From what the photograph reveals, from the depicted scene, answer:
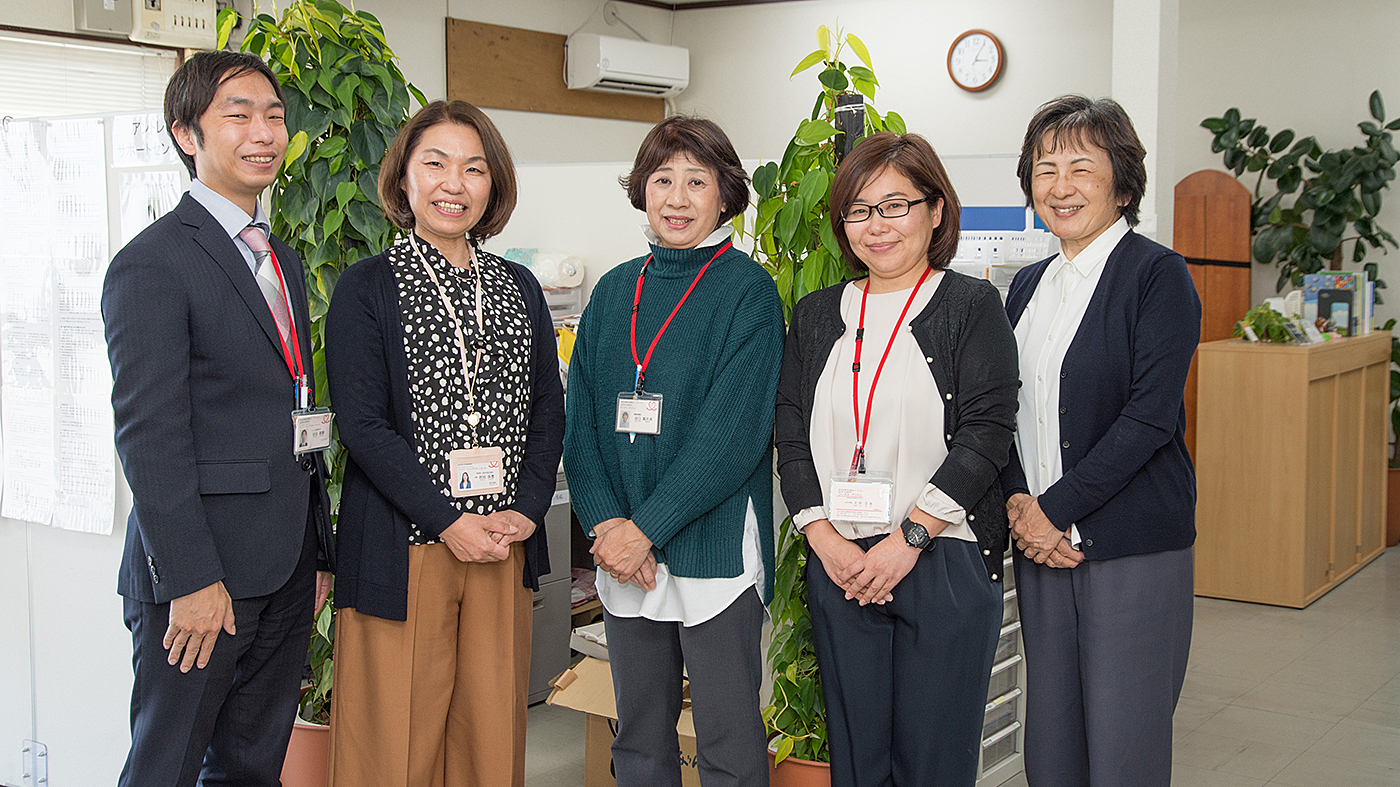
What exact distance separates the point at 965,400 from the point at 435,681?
1.10m

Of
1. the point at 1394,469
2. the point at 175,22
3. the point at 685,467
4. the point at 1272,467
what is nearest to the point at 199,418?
the point at 685,467

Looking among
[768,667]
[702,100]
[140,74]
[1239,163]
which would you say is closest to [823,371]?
[768,667]

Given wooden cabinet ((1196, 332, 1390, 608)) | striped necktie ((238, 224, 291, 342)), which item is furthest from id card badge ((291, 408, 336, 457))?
wooden cabinet ((1196, 332, 1390, 608))

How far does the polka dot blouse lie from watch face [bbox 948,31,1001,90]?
5753 mm

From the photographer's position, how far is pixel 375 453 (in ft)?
6.28

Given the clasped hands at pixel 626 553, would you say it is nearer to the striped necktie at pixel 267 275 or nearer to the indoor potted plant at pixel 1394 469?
the striped necktie at pixel 267 275

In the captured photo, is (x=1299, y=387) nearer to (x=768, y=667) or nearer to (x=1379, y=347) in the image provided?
(x=1379, y=347)

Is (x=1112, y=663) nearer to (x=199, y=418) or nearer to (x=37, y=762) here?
(x=199, y=418)

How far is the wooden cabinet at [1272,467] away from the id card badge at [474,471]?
3999mm

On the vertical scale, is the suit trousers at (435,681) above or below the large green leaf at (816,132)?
below

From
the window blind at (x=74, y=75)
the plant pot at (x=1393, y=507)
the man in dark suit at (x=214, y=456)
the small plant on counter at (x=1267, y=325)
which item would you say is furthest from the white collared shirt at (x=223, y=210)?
the plant pot at (x=1393, y=507)

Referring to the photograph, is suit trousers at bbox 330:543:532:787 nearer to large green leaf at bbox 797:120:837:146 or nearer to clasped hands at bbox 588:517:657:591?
clasped hands at bbox 588:517:657:591

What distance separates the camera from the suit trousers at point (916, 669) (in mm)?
1892

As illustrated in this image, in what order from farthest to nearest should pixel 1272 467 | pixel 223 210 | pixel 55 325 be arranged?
1. pixel 1272 467
2. pixel 55 325
3. pixel 223 210
